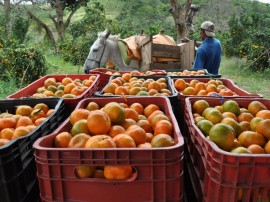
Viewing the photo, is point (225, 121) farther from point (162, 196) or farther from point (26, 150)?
point (26, 150)

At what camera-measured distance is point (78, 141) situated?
181 cm

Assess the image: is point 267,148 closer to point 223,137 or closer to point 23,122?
point 223,137

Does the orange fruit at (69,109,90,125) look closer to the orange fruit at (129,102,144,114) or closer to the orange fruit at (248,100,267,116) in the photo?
the orange fruit at (129,102,144,114)

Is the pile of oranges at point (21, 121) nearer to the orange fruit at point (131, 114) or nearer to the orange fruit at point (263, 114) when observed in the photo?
the orange fruit at point (131, 114)

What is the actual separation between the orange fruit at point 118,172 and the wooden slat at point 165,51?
5.28 metres

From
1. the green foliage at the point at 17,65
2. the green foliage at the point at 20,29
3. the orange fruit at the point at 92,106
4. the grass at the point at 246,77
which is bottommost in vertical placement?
the grass at the point at 246,77

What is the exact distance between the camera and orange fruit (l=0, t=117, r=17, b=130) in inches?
90.6

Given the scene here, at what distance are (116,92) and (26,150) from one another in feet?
4.73

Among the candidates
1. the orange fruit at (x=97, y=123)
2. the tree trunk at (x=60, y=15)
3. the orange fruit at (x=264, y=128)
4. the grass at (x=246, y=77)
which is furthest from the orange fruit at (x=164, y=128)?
the tree trunk at (x=60, y=15)

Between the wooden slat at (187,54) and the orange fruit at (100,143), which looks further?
the wooden slat at (187,54)

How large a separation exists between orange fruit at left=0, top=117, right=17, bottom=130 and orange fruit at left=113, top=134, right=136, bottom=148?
40.3 inches

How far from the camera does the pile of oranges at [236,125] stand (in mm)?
1830

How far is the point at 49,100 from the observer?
278cm

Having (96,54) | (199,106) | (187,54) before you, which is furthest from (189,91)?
(96,54)
